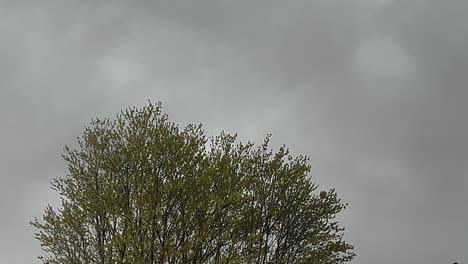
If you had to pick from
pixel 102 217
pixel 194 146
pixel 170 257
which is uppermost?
pixel 194 146

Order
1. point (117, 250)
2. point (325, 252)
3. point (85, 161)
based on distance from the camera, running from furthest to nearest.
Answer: point (325, 252) < point (85, 161) < point (117, 250)

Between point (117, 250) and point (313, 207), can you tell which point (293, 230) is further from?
point (117, 250)

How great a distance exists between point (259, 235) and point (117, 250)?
8413 millimetres

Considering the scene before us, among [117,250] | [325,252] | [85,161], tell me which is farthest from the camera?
[325,252]

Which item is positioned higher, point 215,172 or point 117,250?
point 215,172

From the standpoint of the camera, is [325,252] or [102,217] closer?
[102,217]

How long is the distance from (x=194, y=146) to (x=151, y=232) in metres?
5.31

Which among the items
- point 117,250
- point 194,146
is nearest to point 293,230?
point 194,146

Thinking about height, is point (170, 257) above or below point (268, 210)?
below

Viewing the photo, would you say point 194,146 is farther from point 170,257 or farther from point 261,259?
point 261,259

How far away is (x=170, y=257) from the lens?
111 ft

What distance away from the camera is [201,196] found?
34656 millimetres

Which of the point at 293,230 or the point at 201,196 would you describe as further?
the point at 293,230

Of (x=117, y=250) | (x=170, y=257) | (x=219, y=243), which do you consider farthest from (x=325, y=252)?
(x=117, y=250)
